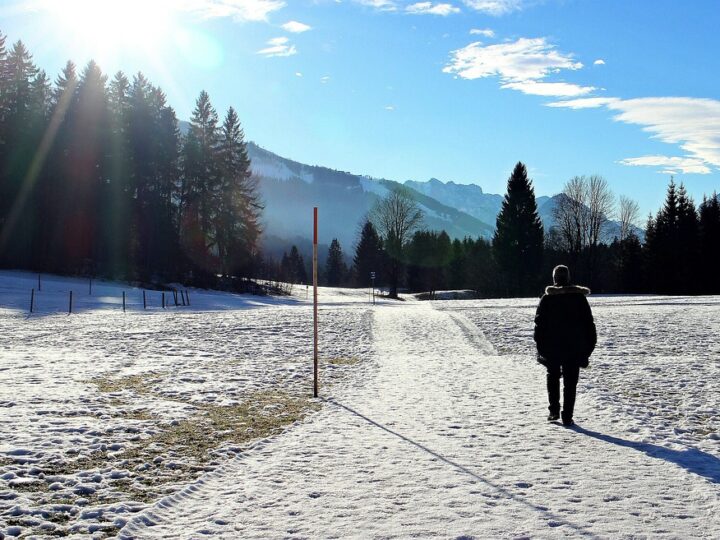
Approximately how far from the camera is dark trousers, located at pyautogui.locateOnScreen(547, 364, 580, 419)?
8.05 metres

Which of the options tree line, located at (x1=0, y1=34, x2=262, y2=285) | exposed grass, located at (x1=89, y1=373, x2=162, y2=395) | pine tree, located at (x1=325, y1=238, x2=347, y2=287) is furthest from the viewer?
pine tree, located at (x1=325, y1=238, x2=347, y2=287)

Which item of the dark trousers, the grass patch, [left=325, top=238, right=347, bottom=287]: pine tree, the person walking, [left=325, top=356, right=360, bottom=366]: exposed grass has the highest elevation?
[left=325, top=238, right=347, bottom=287]: pine tree

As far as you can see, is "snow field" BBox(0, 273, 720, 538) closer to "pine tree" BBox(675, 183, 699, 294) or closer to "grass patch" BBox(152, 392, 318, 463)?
"grass patch" BBox(152, 392, 318, 463)

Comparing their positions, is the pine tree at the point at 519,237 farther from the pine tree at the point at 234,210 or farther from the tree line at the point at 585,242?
the pine tree at the point at 234,210

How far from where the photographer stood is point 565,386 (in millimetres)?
8203

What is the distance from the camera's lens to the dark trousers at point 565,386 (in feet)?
26.4

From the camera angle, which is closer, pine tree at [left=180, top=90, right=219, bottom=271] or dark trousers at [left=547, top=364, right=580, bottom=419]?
dark trousers at [left=547, top=364, right=580, bottom=419]

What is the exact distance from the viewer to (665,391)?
34.0 ft

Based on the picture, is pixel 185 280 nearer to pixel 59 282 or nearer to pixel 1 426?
pixel 59 282

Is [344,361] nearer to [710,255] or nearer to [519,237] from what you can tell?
[519,237]

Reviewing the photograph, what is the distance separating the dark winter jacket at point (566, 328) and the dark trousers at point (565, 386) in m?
0.12

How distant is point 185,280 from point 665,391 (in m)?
45.1

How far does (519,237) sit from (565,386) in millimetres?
56575

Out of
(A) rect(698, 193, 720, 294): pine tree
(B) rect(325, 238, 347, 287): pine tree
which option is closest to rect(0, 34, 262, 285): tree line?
(A) rect(698, 193, 720, 294): pine tree
